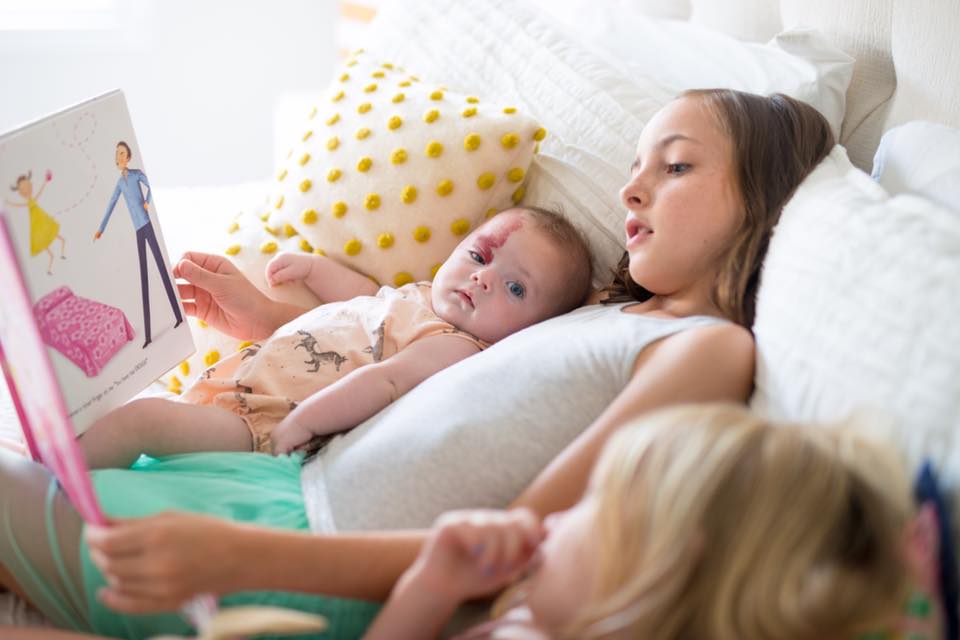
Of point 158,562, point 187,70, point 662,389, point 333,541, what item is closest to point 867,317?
point 662,389

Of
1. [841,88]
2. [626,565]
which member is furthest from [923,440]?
[841,88]

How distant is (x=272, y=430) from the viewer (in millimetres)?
1161

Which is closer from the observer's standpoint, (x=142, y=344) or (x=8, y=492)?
(x=8, y=492)

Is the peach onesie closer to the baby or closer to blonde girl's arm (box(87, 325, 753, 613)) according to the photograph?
the baby

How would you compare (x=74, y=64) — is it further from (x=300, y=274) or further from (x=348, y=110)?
(x=300, y=274)

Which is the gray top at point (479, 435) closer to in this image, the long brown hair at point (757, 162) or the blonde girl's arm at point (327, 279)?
the long brown hair at point (757, 162)

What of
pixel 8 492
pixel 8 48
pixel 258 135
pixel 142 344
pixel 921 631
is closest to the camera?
pixel 921 631

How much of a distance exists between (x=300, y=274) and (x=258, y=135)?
1657 mm

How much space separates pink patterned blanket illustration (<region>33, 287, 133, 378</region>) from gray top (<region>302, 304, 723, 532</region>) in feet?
0.93

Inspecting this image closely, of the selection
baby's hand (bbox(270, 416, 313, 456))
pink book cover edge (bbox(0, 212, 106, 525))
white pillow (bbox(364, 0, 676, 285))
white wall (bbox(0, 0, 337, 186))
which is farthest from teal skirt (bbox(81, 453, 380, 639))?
white wall (bbox(0, 0, 337, 186))

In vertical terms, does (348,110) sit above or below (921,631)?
above

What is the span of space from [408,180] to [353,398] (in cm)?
43

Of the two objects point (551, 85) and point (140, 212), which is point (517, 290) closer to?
point (551, 85)

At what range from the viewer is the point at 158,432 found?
1.09m
